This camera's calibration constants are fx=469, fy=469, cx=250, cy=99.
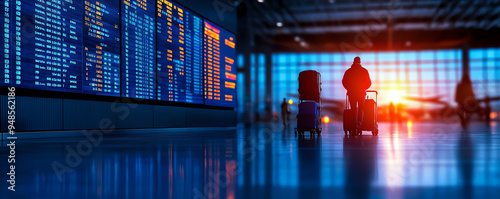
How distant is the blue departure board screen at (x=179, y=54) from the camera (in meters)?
12.9

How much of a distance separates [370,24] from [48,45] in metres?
26.5

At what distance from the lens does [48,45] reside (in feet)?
29.1

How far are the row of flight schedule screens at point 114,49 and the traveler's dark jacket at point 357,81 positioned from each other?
17.4 ft

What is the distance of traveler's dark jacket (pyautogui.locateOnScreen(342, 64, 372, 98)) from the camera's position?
30.5 ft

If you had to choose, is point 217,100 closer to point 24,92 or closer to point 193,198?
point 24,92

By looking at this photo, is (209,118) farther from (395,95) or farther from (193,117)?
(395,95)

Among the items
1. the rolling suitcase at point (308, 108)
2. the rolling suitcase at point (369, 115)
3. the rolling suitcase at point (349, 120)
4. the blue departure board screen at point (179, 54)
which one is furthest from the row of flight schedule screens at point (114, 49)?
the rolling suitcase at point (369, 115)

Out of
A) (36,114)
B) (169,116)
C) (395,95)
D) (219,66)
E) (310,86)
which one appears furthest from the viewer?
(395,95)

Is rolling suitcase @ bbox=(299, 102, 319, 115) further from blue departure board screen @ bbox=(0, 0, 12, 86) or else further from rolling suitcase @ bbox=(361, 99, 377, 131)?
blue departure board screen @ bbox=(0, 0, 12, 86)

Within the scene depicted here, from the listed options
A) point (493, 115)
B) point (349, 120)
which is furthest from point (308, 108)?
point (493, 115)

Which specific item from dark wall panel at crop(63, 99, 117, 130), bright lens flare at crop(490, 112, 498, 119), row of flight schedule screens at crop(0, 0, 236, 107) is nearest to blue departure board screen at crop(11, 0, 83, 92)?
row of flight schedule screens at crop(0, 0, 236, 107)

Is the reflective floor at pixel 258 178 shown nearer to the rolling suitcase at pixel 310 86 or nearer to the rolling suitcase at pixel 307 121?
the rolling suitcase at pixel 307 121

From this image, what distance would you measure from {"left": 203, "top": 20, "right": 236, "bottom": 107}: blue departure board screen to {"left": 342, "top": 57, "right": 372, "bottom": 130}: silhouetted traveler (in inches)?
271

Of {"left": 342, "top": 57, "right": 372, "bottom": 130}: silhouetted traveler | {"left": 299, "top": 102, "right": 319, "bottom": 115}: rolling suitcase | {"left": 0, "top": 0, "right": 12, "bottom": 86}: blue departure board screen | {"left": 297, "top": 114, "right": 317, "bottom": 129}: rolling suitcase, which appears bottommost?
{"left": 297, "top": 114, "right": 317, "bottom": 129}: rolling suitcase
